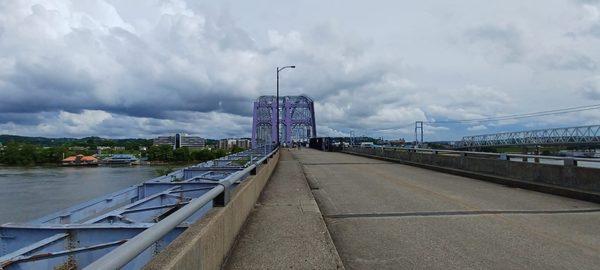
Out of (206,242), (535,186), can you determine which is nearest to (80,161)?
(535,186)

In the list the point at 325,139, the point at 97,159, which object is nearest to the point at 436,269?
the point at 325,139

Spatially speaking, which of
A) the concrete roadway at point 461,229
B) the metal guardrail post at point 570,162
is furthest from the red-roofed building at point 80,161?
the metal guardrail post at point 570,162

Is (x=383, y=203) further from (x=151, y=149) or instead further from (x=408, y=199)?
(x=151, y=149)

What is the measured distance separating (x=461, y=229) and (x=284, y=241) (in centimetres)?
307

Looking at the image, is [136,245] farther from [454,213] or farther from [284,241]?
[454,213]

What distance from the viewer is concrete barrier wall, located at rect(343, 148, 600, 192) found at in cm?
1119

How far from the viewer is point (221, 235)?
5.05 m

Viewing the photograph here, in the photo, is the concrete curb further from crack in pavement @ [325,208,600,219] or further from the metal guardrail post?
crack in pavement @ [325,208,600,219]

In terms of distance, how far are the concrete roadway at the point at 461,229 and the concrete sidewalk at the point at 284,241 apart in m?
0.33

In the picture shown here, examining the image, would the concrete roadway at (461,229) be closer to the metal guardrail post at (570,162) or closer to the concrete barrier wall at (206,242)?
the metal guardrail post at (570,162)

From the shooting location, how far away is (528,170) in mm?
13836

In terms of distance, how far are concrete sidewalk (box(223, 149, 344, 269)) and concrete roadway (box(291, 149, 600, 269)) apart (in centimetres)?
33

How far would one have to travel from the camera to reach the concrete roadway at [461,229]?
5.55 m

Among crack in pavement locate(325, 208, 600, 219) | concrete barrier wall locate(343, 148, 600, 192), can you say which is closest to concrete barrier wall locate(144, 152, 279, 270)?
crack in pavement locate(325, 208, 600, 219)
